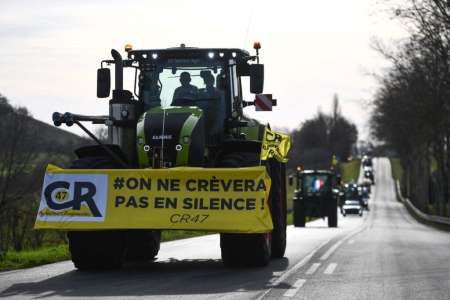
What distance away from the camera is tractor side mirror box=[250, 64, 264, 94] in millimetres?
14453

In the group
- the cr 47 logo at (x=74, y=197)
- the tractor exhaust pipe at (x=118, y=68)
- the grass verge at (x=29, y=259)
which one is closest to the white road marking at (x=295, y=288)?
the cr 47 logo at (x=74, y=197)

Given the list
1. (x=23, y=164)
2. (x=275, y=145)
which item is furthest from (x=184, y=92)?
(x=23, y=164)

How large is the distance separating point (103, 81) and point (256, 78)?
2276mm

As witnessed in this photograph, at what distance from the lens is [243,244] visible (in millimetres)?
13492

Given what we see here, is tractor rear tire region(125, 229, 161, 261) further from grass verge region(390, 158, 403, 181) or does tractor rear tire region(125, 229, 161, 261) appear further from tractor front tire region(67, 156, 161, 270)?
grass verge region(390, 158, 403, 181)

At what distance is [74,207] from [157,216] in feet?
3.69

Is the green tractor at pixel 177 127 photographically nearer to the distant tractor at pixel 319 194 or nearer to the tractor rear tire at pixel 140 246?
the tractor rear tire at pixel 140 246

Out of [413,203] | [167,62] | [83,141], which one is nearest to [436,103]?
[83,141]

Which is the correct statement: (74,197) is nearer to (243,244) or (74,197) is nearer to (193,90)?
(243,244)

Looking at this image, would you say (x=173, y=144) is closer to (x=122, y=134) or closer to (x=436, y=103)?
(x=122, y=134)

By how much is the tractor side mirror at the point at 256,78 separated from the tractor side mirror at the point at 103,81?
2120 millimetres

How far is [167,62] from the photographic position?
48.8ft

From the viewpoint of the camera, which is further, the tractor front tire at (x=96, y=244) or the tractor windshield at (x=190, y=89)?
the tractor windshield at (x=190, y=89)

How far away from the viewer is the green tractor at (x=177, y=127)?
1336 centimetres
